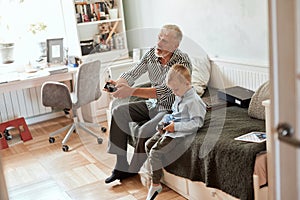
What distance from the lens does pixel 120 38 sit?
4.89m

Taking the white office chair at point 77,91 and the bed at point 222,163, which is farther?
the white office chair at point 77,91

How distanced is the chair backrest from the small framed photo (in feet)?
2.72

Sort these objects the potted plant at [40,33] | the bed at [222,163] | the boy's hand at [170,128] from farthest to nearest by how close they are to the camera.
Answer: the potted plant at [40,33], the boy's hand at [170,128], the bed at [222,163]

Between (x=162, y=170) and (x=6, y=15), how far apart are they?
2.80m

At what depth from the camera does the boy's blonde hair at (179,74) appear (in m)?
2.63

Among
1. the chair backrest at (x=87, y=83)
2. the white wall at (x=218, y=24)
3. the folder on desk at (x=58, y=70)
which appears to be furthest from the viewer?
the folder on desk at (x=58, y=70)

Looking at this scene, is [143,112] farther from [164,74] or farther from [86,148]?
[86,148]

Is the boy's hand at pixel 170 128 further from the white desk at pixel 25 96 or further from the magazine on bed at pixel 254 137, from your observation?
the white desk at pixel 25 96

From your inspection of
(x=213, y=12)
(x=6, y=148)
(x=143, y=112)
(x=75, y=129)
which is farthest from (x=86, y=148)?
(x=213, y=12)

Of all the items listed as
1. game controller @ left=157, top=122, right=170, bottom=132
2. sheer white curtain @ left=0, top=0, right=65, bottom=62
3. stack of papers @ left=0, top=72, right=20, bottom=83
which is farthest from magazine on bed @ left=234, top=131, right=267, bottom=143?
sheer white curtain @ left=0, top=0, right=65, bottom=62

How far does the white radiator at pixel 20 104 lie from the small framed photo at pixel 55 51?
383mm

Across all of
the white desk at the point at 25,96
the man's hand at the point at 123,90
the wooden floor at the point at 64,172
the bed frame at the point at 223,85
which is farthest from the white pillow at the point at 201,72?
the white desk at the point at 25,96

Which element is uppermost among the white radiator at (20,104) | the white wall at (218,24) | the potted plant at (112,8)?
the potted plant at (112,8)

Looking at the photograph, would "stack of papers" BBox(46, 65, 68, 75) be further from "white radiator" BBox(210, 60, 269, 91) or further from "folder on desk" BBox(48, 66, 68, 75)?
"white radiator" BBox(210, 60, 269, 91)
